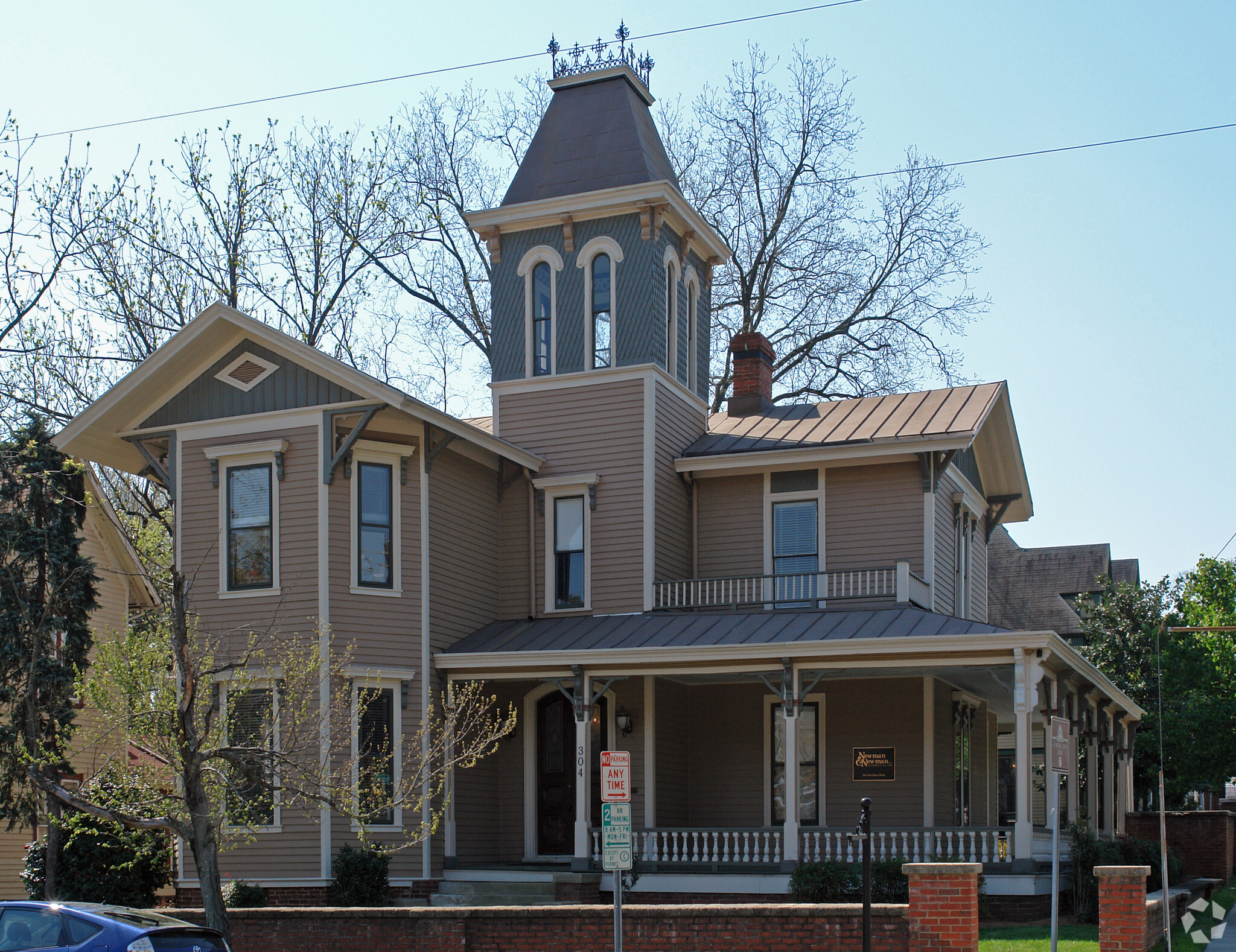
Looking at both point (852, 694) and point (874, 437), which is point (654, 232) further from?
point (852, 694)

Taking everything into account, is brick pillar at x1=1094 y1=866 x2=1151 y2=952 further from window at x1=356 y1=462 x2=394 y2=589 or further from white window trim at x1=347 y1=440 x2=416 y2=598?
window at x1=356 y1=462 x2=394 y2=589

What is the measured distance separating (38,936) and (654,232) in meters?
15.0

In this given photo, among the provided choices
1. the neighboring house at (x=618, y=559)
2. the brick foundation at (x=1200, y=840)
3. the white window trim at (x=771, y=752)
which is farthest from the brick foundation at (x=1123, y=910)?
the brick foundation at (x=1200, y=840)

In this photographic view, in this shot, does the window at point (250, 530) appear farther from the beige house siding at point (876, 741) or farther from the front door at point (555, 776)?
the beige house siding at point (876, 741)

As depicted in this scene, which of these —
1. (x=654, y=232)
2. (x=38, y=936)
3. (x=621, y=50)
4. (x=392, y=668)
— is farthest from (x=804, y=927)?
(x=621, y=50)

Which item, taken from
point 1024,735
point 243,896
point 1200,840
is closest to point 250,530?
point 243,896

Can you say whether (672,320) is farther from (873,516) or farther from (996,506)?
(996,506)

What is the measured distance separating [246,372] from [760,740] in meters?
9.80

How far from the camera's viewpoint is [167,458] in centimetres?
2202

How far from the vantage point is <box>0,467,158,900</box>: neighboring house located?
23750 millimetres

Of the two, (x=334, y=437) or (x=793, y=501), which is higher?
(x=334, y=437)

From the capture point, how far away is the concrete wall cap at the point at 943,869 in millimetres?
13135

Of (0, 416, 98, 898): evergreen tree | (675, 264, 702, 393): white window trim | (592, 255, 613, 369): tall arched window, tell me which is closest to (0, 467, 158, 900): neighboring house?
(0, 416, 98, 898): evergreen tree

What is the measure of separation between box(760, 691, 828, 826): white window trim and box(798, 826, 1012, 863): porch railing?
1556 mm
